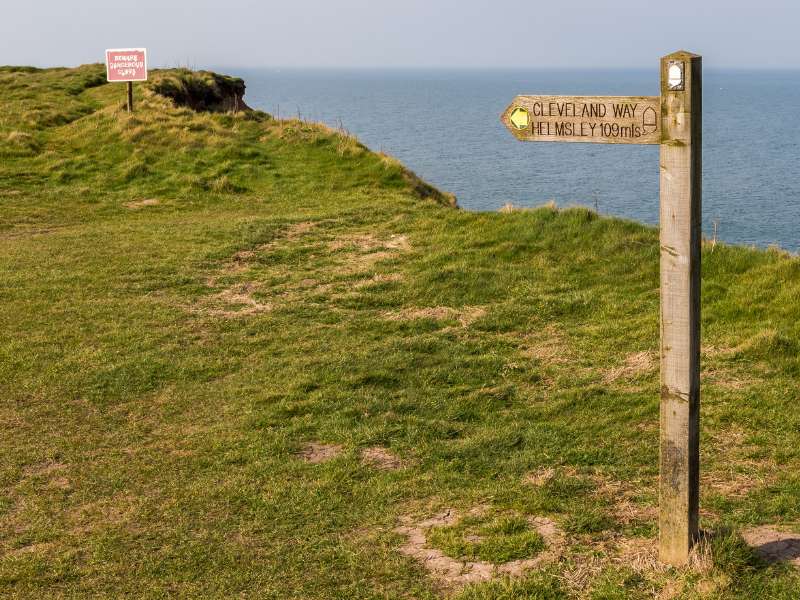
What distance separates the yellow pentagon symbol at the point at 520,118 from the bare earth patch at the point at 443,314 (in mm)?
5350

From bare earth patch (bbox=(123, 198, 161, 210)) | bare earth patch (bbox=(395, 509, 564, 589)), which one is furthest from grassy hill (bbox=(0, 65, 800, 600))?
bare earth patch (bbox=(123, 198, 161, 210))

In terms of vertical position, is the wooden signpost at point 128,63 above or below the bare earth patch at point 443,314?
above

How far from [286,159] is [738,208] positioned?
22690 millimetres

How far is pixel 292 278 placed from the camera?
13500 mm

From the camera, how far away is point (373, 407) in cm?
901

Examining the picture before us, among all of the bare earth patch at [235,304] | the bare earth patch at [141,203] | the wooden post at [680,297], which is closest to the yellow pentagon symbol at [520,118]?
the wooden post at [680,297]

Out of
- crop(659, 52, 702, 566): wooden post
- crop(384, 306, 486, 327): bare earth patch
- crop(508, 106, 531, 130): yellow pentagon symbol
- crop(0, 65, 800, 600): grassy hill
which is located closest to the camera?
crop(659, 52, 702, 566): wooden post

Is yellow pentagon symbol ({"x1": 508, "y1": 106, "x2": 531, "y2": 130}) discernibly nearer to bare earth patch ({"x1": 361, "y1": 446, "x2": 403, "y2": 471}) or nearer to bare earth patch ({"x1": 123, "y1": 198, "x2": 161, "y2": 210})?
bare earth patch ({"x1": 361, "y1": 446, "x2": 403, "y2": 471})

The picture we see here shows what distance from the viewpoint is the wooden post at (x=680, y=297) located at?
552 cm

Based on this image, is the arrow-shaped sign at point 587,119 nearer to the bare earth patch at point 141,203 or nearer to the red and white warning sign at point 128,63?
the bare earth patch at point 141,203

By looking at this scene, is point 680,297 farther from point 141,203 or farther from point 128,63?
point 128,63

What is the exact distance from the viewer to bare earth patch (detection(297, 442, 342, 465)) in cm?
802

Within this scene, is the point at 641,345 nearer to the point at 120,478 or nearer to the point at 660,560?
the point at 660,560

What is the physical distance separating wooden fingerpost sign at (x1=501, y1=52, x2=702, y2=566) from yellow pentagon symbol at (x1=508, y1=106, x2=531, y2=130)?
120 mm
